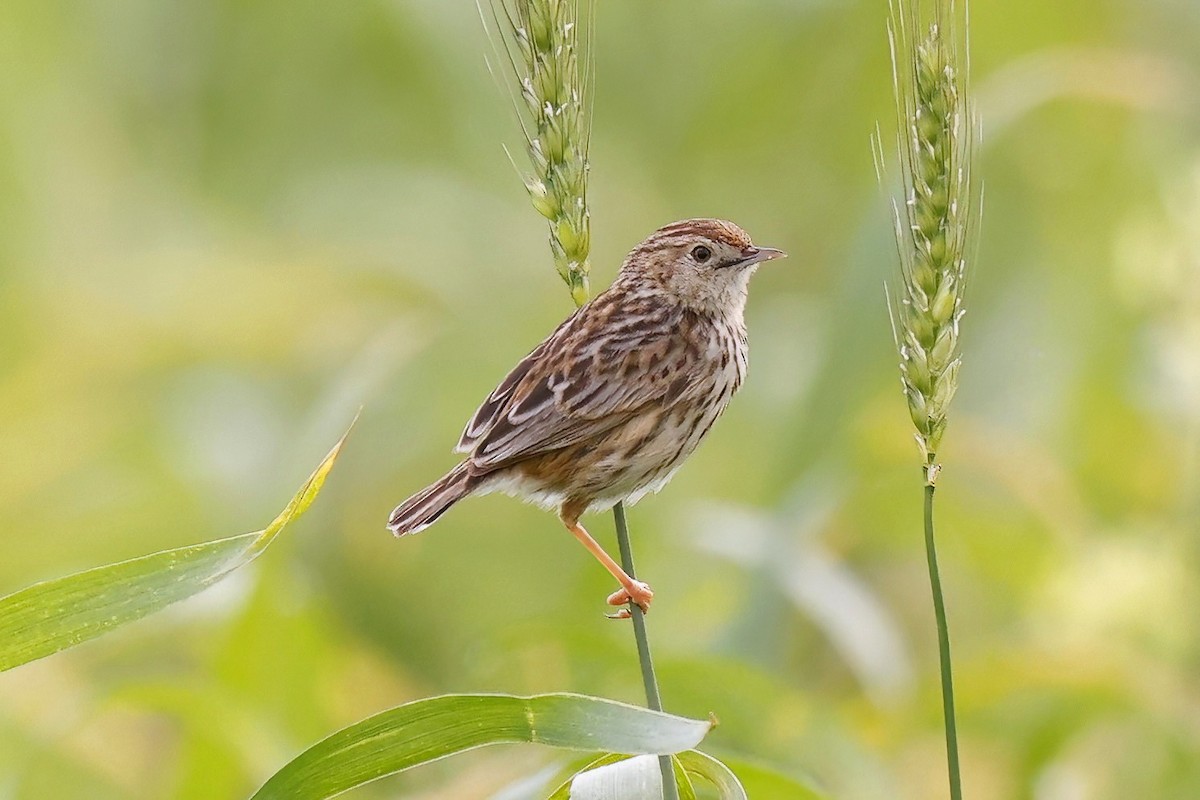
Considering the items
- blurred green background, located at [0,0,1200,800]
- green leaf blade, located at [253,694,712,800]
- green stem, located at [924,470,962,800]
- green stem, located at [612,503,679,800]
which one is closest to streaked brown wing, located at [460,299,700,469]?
blurred green background, located at [0,0,1200,800]

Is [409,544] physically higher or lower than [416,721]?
higher

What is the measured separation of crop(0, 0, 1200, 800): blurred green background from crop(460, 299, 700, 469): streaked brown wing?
50 cm

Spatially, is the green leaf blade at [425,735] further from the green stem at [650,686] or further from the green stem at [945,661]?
the green stem at [945,661]

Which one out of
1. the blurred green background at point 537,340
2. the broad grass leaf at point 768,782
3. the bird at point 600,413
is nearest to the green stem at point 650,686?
the broad grass leaf at point 768,782

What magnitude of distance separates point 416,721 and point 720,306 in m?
2.10

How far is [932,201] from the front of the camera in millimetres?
2414

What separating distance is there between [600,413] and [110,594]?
170cm

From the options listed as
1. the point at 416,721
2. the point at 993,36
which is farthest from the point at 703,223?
the point at 993,36

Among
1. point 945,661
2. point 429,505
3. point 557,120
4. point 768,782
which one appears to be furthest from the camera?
point 429,505

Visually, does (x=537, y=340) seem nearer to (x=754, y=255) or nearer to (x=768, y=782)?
Result: (x=754, y=255)

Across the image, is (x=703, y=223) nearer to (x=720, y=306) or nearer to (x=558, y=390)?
(x=720, y=306)

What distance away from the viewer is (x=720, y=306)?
4.12 metres

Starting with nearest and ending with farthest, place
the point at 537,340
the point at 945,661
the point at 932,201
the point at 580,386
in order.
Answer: the point at 945,661 < the point at 932,201 < the point at 580,386 < the point at 537,340

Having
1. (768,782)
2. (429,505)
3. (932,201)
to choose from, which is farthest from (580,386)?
(932,201)
